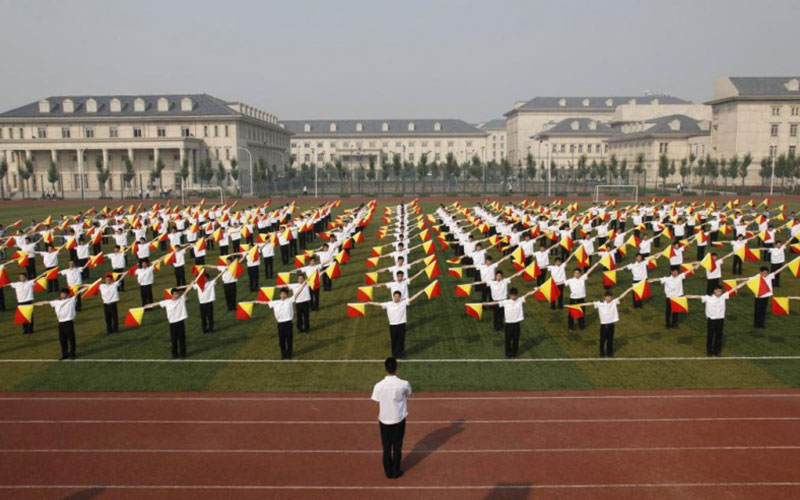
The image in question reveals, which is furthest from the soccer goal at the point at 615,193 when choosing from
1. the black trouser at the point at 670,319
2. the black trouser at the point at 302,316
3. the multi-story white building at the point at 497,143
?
the multi-story white building at the point at 497,143

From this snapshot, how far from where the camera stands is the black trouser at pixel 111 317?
15.0 metres

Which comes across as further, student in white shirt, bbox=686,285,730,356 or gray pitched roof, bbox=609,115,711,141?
gray pitched roof, bbox=609,115,711,141

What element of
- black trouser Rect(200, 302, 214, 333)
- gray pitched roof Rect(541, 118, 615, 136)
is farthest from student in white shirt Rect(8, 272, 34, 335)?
gray pitched roof Rect(541, 118, 615, 136)

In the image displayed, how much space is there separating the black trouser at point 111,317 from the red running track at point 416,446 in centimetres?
384

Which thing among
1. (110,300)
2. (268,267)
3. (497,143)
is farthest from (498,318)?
(497,143)

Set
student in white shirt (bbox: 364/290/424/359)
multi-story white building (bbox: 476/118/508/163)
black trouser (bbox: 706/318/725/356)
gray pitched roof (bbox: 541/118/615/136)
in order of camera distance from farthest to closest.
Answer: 1. multi-story white building (bbox: 476/118/508/163)
2. gray pitched roof (bbox: 541/118/615/136)
3. black trouser (bbox: 706/318/725/356)
4. student in white shirt (bbox: 364/290/424/359)

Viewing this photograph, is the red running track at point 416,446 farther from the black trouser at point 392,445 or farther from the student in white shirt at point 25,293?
the student in white shirt at point 25,293

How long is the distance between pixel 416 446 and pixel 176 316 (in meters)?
6.20

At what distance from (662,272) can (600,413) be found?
43.7 ft

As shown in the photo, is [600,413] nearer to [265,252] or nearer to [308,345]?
[308,345]

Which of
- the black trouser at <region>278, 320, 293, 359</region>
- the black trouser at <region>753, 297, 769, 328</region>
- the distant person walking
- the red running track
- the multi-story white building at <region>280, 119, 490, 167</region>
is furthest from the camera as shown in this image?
the multi-story white building at <region>280, 119, 490, 167</region>

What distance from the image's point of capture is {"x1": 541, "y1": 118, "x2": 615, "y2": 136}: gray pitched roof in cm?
10575

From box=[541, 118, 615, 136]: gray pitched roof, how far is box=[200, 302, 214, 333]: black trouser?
9672 cm

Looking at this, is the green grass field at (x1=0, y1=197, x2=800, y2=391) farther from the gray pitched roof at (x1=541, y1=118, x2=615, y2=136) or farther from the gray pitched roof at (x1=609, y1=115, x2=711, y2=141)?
the gray pitched roof at (x1=541, y1=118, x2=615, y2=136)
